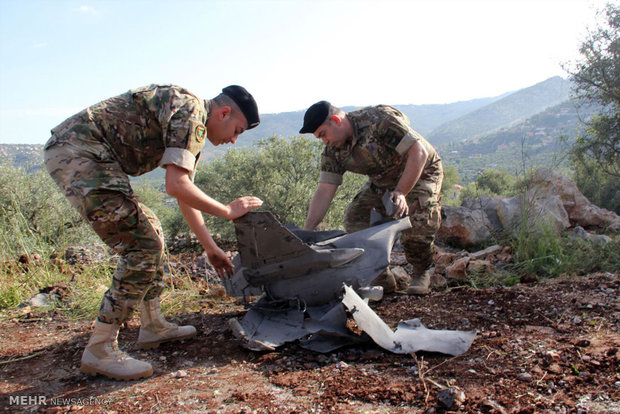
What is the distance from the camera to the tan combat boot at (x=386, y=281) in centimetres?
413

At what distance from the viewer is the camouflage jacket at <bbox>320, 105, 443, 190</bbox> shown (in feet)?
13.1

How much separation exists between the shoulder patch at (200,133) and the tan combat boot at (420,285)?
256 cm

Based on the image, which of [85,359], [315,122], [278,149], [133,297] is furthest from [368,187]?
[278,149]

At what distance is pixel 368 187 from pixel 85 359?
9.88ft

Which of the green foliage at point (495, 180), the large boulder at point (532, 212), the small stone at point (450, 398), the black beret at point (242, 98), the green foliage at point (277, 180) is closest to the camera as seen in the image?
the small stone at point (450, 398)

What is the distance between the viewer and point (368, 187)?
4617mm

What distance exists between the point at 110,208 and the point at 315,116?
1.98 m

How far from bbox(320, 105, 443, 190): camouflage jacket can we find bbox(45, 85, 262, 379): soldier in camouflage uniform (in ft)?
5.19

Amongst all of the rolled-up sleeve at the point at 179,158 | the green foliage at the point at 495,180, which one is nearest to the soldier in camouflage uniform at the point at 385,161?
the rolled-up sleeve at the point at 179,158

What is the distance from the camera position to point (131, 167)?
2748 millimetres

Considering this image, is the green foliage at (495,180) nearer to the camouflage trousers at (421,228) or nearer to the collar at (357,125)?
the camouflage trousers at (421,228)

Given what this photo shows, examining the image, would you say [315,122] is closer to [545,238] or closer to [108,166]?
[108,166]

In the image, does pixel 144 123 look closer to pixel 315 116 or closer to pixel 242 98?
pixel 242 98

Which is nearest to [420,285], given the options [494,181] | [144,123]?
[144,123]
